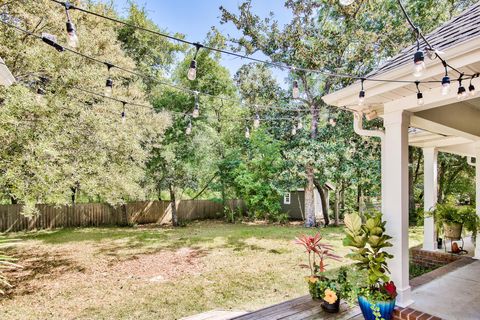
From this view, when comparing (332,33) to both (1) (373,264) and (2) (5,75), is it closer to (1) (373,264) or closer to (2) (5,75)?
(1) (373,264)

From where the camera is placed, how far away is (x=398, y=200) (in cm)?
276

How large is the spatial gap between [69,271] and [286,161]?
7497 mm

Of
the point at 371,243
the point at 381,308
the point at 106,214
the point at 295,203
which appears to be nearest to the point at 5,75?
the point at 371,243

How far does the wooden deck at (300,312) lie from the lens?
9.16 feet

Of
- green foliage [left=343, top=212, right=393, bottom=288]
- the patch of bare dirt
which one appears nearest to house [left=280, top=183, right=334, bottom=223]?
the patch of bare dirt

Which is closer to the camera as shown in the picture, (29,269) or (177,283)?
(177,283)

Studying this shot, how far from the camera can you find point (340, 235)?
364 inches

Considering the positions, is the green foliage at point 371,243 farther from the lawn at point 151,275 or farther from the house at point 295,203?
the house at point 295,203

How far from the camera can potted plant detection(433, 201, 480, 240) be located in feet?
13.6

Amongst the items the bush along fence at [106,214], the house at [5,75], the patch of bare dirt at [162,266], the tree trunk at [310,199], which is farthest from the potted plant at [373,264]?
the bush along fence at [106,214]

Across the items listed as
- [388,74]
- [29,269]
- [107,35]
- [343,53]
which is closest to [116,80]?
[107,35]

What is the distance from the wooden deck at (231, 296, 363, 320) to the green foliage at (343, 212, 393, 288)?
1.47 ft

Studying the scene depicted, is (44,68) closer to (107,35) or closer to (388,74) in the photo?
(107,35)

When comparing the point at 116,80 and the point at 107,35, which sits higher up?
the point at 107,35
